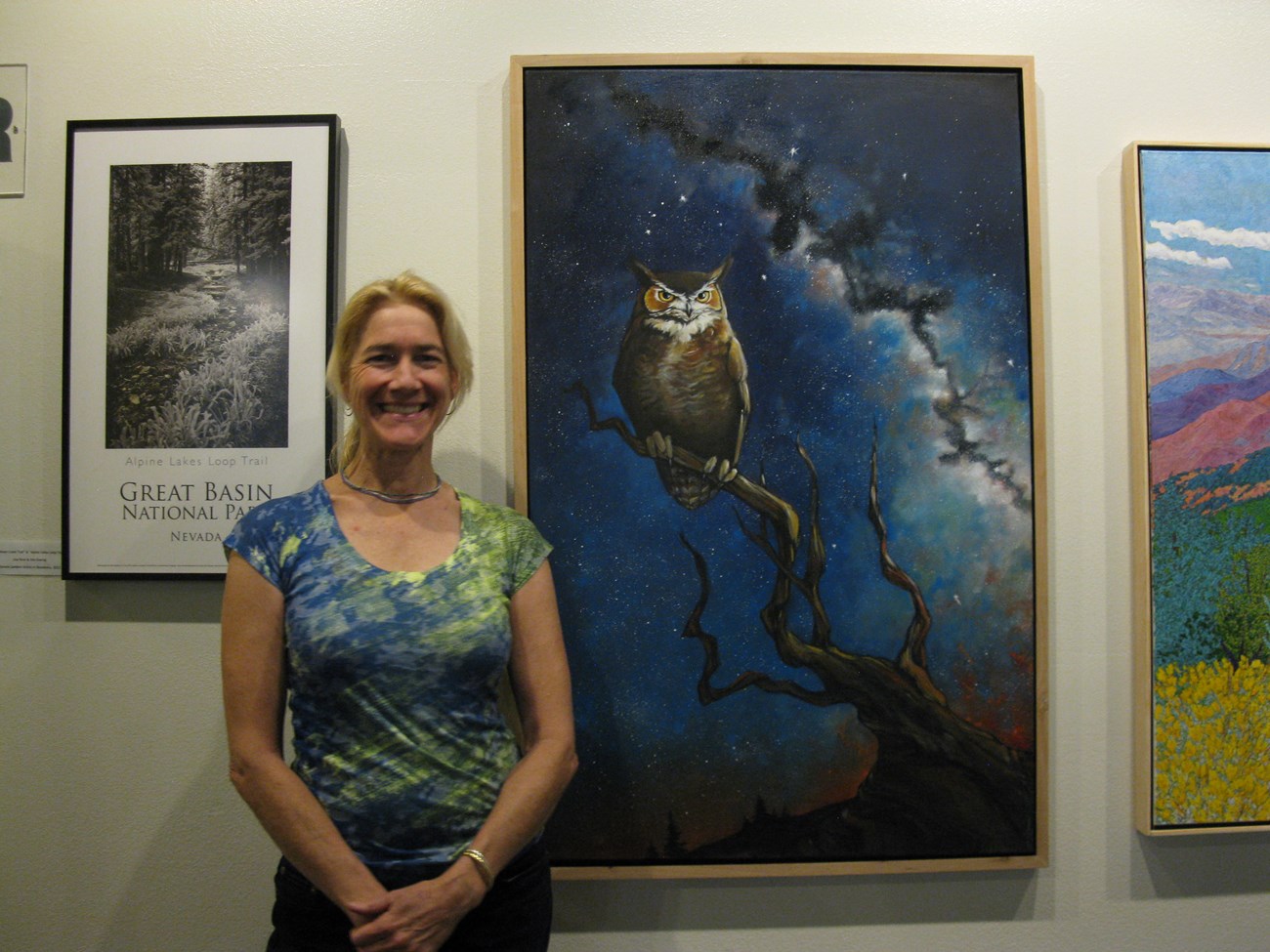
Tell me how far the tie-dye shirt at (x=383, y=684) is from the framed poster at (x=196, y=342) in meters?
0.35

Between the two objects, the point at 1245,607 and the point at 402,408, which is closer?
the point at 402,408

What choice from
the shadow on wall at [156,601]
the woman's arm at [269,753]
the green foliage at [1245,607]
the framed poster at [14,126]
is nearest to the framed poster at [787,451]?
the green foliage at [1245,607]

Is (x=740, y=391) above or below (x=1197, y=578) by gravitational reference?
above

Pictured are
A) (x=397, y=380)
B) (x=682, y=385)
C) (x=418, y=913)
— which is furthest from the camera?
(x=682, y=385)

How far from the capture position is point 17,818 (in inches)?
51.1

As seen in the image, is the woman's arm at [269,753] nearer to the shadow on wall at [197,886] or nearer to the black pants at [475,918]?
the black pants at [475,918]

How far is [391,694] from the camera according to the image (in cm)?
94

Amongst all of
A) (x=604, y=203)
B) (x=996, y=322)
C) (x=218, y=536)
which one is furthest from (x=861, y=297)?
(x=218, y=536)

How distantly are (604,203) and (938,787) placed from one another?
108 cm

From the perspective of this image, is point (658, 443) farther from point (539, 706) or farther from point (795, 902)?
point (795, 902)

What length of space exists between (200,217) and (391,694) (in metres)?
0.86

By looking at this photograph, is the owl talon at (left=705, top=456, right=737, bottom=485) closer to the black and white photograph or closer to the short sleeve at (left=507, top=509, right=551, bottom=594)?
the short sleeve at (left=507, top=509, right=551, bottom=594)

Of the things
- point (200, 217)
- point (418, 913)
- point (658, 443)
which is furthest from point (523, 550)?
point (200, 217)

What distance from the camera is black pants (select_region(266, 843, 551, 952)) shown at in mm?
961
